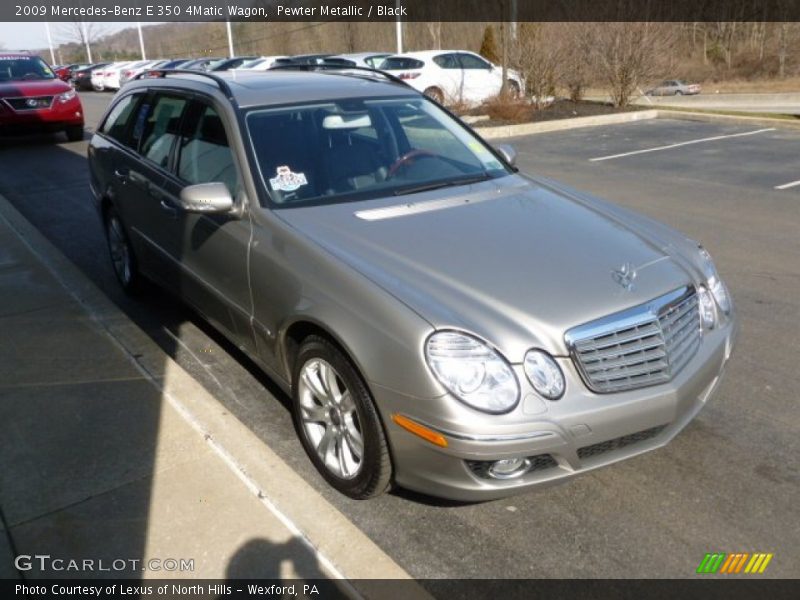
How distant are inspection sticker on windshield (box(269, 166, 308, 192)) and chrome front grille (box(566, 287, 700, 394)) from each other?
1677 millimetres

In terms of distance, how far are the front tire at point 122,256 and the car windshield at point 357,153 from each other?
200 centimetres

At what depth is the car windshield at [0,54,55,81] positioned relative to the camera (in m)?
14.5

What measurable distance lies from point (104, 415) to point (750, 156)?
11063 mm

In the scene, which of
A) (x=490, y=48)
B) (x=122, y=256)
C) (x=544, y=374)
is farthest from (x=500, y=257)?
(x=490, y=48)

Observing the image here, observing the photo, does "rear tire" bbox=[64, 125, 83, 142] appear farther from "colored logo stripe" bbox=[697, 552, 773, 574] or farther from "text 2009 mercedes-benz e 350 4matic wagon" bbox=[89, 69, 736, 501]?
"colored logo stripe" bbox=[697, 552, 773, 574]

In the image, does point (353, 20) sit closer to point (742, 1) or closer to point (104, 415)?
point (742, 1)

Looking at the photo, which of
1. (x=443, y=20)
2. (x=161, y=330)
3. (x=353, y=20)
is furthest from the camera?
(x=353, y=20)

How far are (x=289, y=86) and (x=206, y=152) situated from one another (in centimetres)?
63

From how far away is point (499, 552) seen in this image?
277cm

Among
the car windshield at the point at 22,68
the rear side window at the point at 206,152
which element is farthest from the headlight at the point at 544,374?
the car windshield at the point at 22,68

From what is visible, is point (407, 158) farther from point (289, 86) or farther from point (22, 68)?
point (22, 68)

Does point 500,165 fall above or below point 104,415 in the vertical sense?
above

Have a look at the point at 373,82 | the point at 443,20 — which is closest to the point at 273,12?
the point at 443,20

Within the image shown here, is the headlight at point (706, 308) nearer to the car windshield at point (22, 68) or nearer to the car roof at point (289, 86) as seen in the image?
the car roof at point (289, 86)
